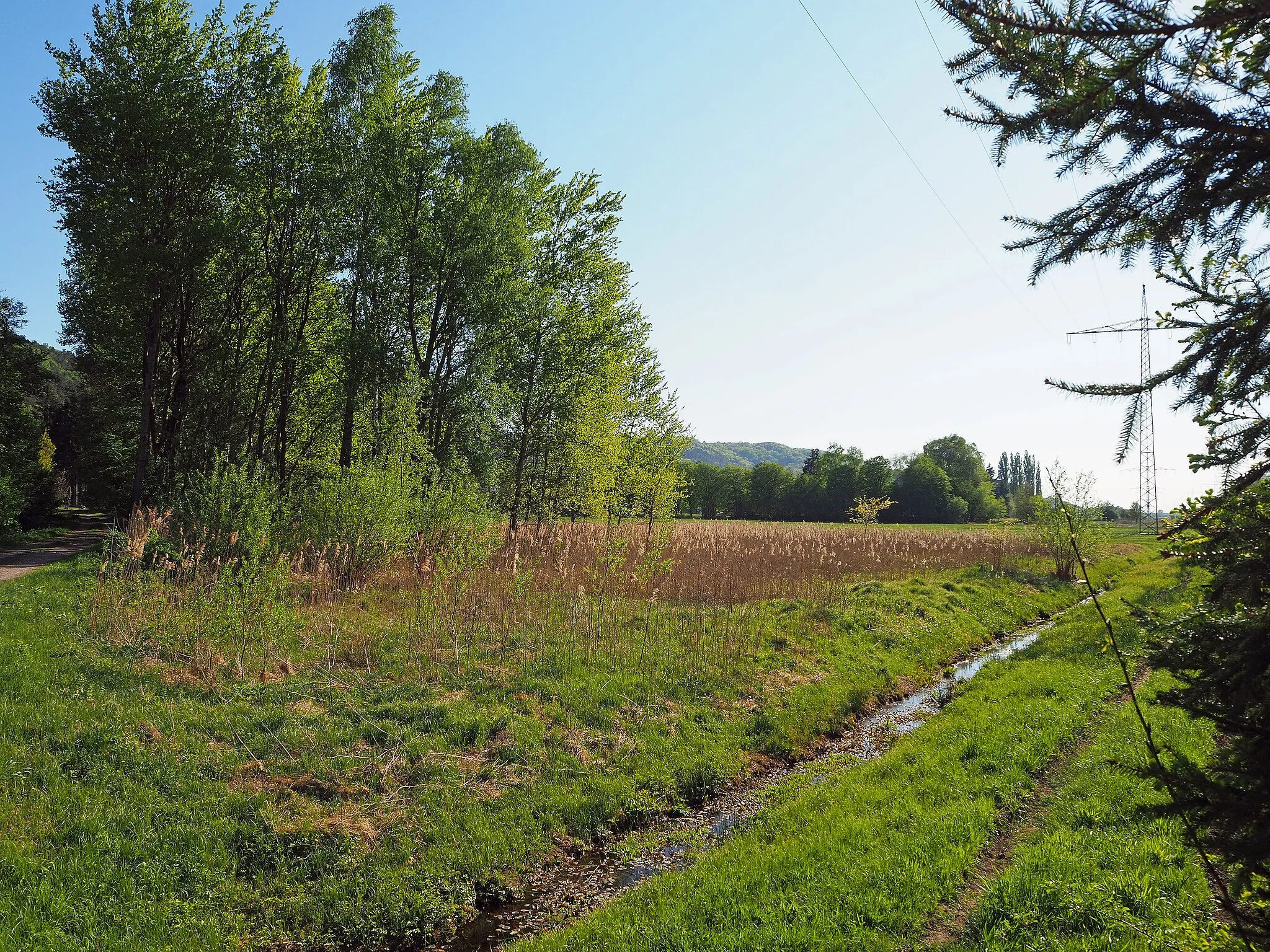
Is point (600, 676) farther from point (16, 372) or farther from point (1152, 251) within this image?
point (16, 372)

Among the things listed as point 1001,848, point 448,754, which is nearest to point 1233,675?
point 1001,848

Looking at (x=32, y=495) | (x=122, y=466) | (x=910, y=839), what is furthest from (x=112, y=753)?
(x=32, y=495)

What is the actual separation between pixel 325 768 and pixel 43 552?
18.4 meters

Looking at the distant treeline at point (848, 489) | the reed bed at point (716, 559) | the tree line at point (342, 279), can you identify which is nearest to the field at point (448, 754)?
the reed bed at point (716, 559)

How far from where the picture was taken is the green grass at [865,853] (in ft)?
16.2

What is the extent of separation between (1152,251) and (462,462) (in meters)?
19.8

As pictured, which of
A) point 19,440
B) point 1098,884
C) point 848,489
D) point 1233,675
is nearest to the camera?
point 1233,675

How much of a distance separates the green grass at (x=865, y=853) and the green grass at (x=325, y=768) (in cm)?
146

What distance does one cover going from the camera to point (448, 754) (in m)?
7.62

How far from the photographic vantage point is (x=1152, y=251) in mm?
2609

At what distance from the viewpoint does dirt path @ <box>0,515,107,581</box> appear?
48.2 feet

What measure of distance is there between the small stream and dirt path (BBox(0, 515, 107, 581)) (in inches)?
559

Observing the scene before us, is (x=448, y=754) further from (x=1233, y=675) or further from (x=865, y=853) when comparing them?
(x=1233, y=675)

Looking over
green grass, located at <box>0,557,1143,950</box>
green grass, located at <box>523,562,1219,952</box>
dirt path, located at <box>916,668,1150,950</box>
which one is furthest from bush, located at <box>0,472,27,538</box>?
dirt path, located at <box>916,668,1150,950</box>
